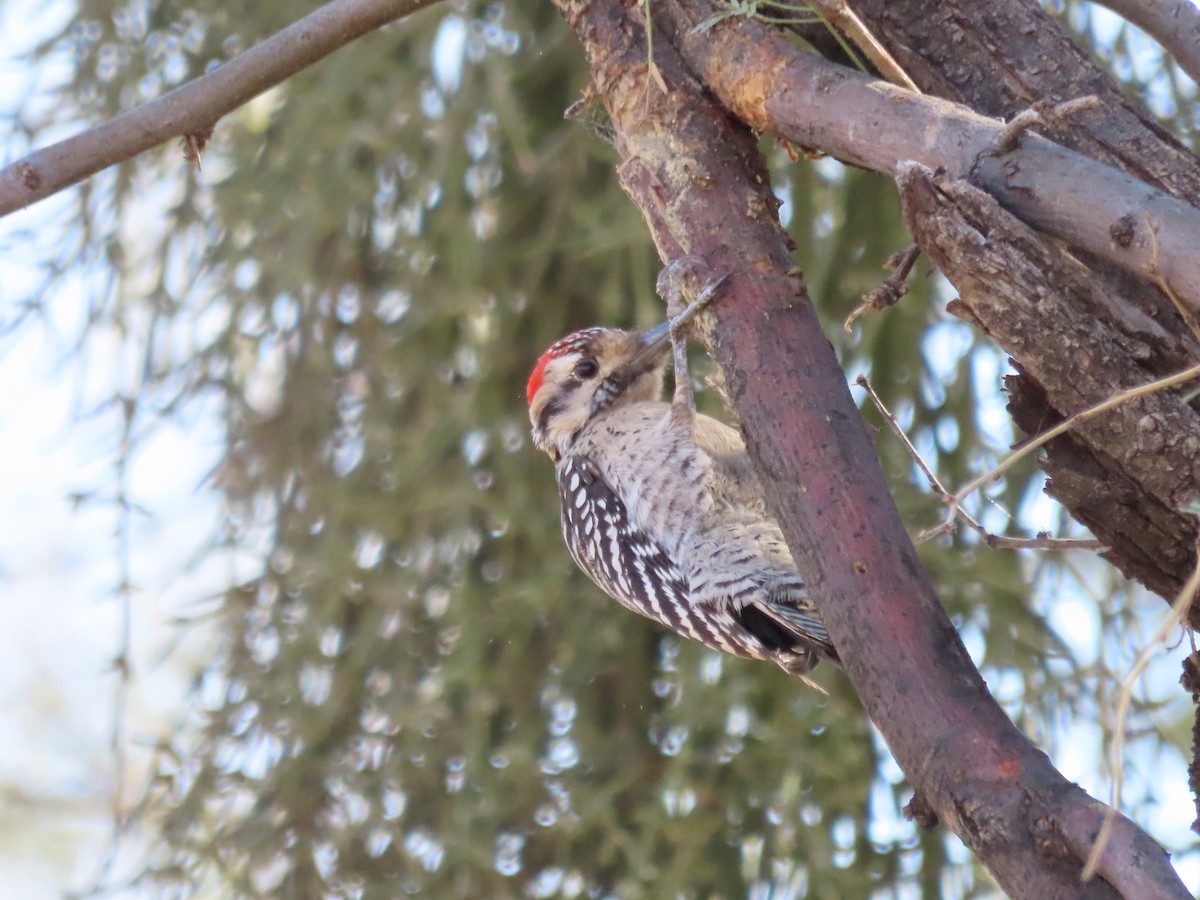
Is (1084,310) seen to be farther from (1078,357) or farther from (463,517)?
(463,517)

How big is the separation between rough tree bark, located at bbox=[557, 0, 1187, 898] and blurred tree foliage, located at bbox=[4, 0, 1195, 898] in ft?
1.90

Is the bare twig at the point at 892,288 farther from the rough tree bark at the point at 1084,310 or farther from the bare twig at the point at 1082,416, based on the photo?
the bare twig at the point at 1082,416

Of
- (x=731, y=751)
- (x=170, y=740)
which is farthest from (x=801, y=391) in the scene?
(x=170, y=740)

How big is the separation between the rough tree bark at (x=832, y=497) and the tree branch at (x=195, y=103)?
12.6 inches

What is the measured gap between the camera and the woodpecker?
2.35m

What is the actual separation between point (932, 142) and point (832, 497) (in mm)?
410

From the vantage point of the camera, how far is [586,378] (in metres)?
2.74

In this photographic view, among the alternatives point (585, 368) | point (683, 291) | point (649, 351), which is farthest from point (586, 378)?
point (683, 291)

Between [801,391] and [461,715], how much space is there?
4.58 ft

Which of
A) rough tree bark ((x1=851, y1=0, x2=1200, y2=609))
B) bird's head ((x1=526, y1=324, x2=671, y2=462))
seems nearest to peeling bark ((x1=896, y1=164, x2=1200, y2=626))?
rough tree bark ((x1=851, y1=0, x2=1200, y2=609))

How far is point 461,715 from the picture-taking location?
2754 mm

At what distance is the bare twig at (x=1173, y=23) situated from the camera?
159 cm

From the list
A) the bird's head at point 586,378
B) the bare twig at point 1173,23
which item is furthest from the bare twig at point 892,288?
the bird's head at point 586,378

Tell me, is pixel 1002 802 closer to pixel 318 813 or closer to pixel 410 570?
pixel 410 570
